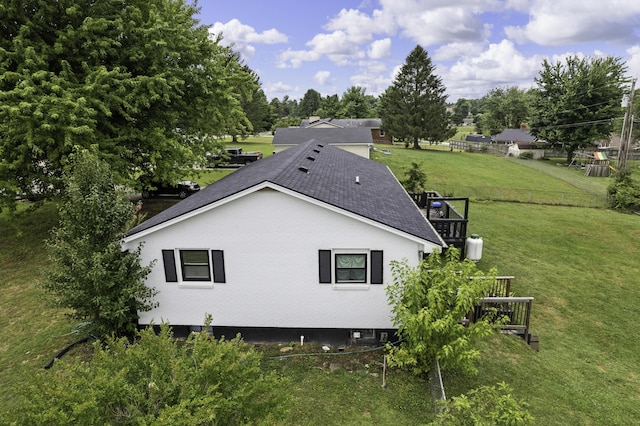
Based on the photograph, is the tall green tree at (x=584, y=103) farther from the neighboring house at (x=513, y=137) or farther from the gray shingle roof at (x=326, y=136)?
the gray shingle roof at (x=326, y=136)

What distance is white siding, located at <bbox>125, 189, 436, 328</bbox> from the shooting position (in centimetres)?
1002

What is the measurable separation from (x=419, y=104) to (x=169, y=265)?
57.2 m

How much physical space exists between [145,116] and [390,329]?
16.4 metres

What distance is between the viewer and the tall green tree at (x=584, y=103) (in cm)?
4888

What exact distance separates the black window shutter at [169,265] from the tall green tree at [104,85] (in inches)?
284

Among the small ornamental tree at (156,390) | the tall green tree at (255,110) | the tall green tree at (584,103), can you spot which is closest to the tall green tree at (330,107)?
the tall green tree at (255,110)

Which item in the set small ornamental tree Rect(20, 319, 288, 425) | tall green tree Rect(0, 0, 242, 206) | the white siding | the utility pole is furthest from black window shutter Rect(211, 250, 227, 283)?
the utility pole

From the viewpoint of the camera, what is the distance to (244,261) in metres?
10.4

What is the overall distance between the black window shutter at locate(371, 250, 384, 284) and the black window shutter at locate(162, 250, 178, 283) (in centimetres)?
547

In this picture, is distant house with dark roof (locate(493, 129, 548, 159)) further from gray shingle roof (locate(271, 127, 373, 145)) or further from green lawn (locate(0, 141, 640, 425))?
green lawn (locate(0, 141, 640, 425))

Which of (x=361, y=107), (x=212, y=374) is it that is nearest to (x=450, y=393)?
(x=212, y=374)

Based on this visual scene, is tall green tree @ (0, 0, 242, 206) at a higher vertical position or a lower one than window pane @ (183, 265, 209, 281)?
higher

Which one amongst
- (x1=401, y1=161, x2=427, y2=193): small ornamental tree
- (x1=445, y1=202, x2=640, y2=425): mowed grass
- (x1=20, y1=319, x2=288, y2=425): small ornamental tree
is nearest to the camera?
(x1=20, y1=319, x2=288, y2=425): small ornamental tree

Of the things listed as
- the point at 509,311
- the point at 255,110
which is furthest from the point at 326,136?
the point at 255,110
